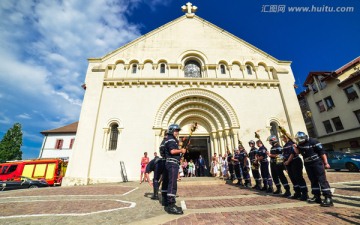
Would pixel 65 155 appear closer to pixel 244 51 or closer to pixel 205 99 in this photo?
pixel 205 99

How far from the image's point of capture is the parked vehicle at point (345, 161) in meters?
12.4

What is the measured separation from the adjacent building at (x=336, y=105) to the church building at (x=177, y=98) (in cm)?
975

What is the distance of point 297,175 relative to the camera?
4.96 meters

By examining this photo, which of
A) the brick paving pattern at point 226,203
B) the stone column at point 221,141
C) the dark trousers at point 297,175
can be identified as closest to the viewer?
the brick paving pattern at point 226,203

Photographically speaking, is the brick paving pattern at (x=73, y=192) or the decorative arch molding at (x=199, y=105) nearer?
the brick paving pattern at (x=73, y=192)

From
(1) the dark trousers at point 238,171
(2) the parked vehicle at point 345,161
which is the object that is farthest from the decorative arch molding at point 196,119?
(2) the parked vehicle at point 345,161

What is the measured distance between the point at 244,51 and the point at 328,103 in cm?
1742

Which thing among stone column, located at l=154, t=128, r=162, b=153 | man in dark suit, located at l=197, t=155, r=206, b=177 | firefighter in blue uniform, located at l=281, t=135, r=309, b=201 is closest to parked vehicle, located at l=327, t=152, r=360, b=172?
man in dark suit, located at l=197, t=155, r=206, b=177

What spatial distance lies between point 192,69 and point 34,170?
60.6ft

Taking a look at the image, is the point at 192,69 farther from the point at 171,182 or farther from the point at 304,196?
the point at 171,182

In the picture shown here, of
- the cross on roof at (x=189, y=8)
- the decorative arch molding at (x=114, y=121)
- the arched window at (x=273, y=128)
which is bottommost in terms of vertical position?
the arched window at (x=273, y=128)

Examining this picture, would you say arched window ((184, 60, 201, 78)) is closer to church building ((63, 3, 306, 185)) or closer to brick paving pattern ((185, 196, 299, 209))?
church building ((63, 3, 306, 185))

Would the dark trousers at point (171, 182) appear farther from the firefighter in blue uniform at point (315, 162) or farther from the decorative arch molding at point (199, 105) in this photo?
the decorative arch molding at point (199, 105)

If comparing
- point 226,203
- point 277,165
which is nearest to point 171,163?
point 226,203
